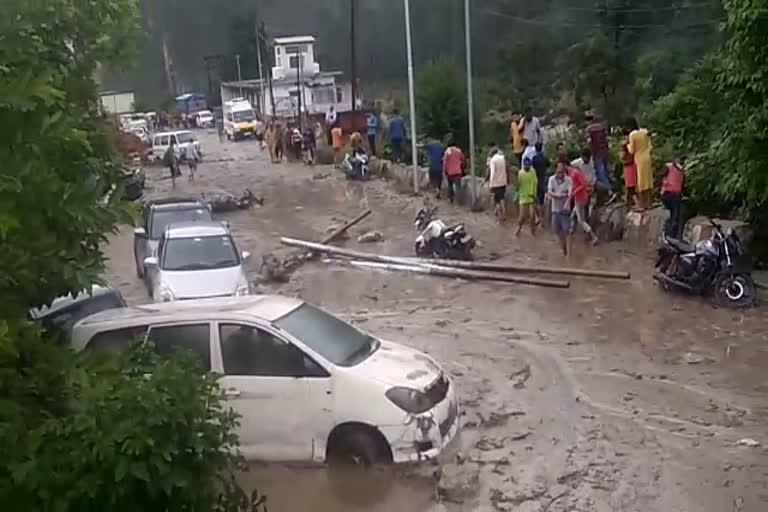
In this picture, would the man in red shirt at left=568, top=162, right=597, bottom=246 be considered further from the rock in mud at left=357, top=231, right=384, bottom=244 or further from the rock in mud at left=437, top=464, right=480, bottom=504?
the rock in mud at left=437, top=464, right=480, bottom=504

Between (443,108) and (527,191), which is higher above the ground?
(527,191)

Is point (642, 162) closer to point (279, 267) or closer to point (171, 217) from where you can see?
point (279, 267)

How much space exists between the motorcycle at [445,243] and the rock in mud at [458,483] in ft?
31.8

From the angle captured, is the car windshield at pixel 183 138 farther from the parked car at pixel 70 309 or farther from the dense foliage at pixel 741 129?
the parked car at pixel 70 309

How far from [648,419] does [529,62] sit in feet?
117

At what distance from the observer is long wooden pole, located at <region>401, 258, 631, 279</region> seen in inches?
657

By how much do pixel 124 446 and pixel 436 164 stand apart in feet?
72.6

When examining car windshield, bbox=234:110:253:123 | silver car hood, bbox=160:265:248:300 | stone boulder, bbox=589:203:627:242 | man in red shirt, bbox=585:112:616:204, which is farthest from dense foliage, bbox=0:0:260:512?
car windshield, bbox=234:110:253:123

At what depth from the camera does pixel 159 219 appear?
19844mm

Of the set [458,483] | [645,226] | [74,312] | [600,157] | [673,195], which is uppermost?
[74,312]

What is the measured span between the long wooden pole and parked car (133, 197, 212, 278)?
410cm

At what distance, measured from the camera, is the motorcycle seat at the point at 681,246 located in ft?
49.4

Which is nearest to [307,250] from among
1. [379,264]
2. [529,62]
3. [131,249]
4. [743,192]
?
[379,264]

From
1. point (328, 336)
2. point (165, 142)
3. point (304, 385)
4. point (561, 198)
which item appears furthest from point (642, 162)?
point (165, 142)
